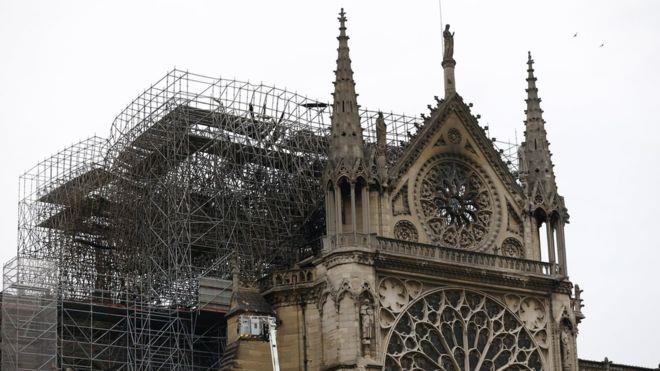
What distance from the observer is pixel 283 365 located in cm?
5091

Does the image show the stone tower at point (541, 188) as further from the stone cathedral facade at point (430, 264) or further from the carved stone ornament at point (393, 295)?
the carved stone ornament at point (393, 295)

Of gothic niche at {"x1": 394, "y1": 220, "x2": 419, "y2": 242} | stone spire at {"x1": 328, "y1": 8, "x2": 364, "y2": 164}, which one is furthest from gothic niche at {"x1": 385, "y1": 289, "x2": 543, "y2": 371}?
stone spire at {"x1": 328, "y1": 8, "x2": 364, "y2": 164}

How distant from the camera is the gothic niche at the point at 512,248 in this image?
54.9 metres

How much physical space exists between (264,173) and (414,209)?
7.86 m

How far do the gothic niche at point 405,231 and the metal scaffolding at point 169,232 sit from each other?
332cm

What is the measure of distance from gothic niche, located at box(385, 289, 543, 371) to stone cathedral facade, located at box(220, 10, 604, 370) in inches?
1.8

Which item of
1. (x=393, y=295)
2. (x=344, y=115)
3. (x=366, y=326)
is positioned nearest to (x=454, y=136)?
(x=344, y=115)

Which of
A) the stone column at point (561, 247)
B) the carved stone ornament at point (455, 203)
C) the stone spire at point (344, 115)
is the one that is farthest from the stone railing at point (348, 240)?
the stone column at point (561, 247)

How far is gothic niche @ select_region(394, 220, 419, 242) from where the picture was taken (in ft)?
172

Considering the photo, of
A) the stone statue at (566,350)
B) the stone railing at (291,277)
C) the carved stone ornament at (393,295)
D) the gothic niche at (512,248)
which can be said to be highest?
the gothic niche at (512,248)

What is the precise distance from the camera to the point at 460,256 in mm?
52875

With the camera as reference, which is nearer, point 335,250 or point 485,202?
point 335,250

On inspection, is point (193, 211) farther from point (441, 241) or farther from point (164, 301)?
point (441, 241)

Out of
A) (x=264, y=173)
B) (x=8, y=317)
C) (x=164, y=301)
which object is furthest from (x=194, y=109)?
(x=8, y=317)
